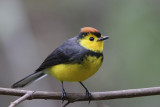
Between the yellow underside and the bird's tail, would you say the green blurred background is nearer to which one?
the bird's tail

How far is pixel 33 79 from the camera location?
13.3ft

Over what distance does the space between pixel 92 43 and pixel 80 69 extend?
45 centimetres

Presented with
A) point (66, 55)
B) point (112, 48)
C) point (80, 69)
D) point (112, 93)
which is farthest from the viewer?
point (112, 48)

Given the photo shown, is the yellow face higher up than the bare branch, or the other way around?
the yellow face

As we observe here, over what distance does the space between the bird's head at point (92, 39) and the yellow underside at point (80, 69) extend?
0.16 m

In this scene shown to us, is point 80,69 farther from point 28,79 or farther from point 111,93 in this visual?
point 28,79

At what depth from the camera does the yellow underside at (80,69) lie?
11.7 feet

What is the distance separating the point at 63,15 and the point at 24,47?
1943 mm

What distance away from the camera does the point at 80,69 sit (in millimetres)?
3562

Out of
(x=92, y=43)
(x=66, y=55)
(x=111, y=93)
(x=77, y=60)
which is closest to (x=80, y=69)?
(x=77, y=60)

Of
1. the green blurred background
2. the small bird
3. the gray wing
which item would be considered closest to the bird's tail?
the small bird

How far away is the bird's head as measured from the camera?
381 centimetres

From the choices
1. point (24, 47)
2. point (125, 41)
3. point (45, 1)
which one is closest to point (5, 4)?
point (24, 47)

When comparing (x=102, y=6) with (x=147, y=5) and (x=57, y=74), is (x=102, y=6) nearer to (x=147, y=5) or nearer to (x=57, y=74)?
(x=147, y=5)
